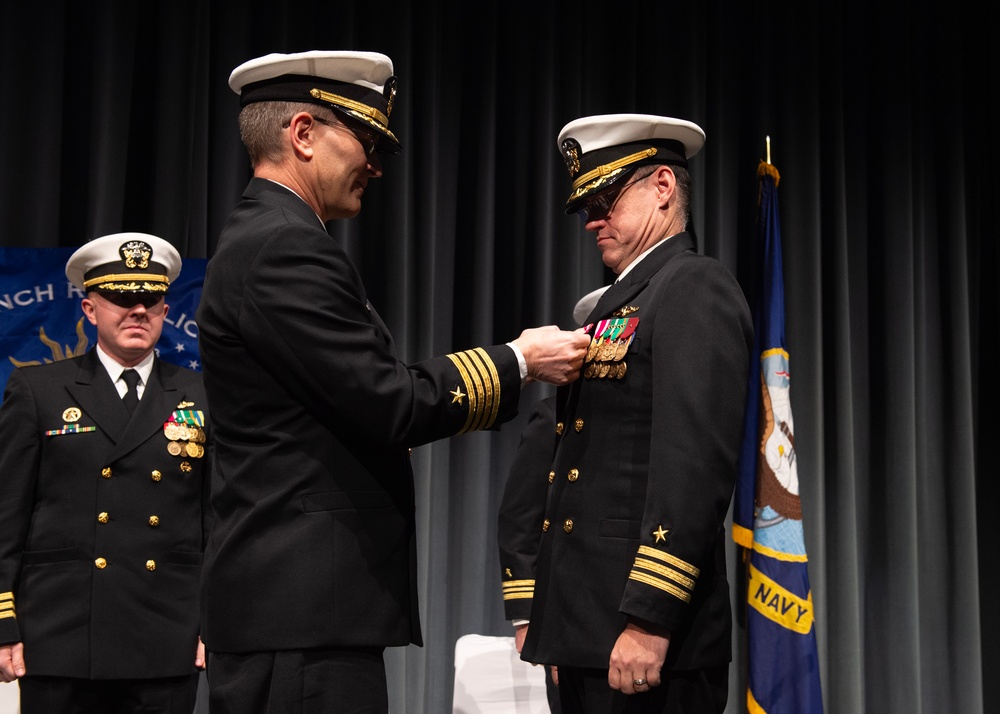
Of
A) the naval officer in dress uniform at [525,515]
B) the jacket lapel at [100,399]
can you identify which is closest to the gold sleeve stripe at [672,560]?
the naval officer in dress uniform at [525,515]

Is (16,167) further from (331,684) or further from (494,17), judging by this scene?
(331,684)

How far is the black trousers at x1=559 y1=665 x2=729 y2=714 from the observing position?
5.38 ft

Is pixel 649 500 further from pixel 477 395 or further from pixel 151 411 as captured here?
pixel 151 411

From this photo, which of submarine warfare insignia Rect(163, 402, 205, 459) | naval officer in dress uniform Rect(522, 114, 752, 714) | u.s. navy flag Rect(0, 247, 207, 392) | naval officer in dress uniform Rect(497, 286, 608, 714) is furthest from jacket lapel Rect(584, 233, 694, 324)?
u.s. navy flag Rect(0, 247, 207, 392)

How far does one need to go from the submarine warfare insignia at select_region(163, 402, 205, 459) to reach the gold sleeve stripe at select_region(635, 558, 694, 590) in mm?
1599

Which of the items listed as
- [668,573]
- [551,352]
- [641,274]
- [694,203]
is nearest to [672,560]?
[668,573]

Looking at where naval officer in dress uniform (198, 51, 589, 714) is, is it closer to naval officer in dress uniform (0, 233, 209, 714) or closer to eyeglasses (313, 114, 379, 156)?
eyeglasses (313, 114, 379, 156)

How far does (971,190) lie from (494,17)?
2053mm

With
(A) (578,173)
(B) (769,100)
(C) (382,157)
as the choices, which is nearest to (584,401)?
(A) (578,173)

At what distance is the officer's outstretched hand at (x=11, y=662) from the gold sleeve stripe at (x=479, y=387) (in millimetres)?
1632

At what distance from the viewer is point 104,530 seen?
2688 mm

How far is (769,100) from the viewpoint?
4246 mm

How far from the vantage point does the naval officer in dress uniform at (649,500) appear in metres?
1.58

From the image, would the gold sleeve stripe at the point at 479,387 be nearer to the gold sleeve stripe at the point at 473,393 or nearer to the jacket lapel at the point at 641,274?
the gold sleeve stripe at the point at 473,393
